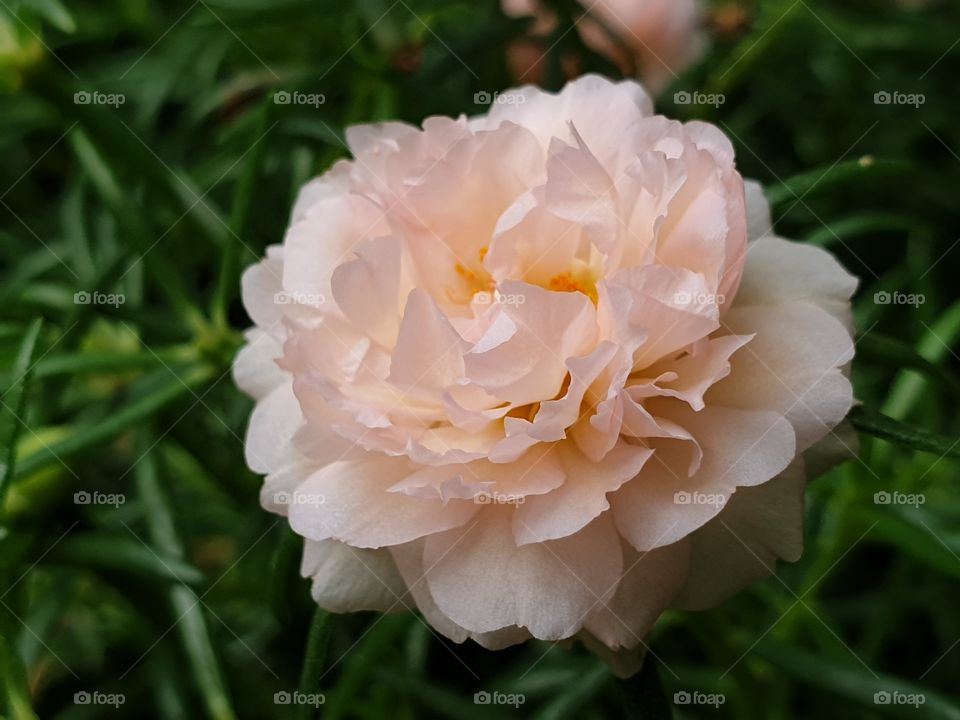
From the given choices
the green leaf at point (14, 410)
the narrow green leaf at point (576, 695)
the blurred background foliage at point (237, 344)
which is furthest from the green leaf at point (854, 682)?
the green leaf at point (14, 410)

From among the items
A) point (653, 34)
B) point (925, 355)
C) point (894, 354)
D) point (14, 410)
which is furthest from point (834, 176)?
point (653, 34)

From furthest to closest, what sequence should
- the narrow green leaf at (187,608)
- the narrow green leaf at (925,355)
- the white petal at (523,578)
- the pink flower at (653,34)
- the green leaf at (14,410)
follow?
1. the pink flower at (653,34)
2. the narrow green leaf at (925,355)
3. the narrow green leaf at (187,608)
4. the green leaf at (14,410)
5. the white petal at (523,578)

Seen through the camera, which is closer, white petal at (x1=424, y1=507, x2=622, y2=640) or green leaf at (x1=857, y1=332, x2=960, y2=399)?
white petal at (x1=424, y1=507, x2=622, y2=640)

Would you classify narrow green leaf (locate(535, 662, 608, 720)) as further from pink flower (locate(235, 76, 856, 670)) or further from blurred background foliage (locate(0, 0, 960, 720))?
pink flower (locate(235, 76, 856, 670))

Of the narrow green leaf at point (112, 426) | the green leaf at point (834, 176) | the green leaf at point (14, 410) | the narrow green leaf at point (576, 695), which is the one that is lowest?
the narrow green leaf at point (576, 695)

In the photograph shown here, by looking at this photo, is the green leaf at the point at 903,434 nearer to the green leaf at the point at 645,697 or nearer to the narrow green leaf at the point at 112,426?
the green leaf at the point at 645,697

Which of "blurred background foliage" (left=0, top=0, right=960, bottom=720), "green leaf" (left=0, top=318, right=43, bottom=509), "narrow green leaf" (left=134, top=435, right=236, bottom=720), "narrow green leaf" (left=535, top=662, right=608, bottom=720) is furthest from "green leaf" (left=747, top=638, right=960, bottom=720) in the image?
"green leaf" (left=0, top=318, right=43, bottom=509)

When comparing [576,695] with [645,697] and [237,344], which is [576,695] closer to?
[645,697]

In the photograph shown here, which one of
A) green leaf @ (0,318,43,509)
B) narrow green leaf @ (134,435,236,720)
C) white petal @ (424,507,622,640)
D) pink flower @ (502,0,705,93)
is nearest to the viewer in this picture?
white petal @ (424,507,622,640)
